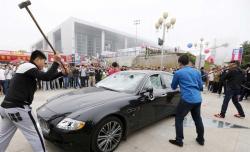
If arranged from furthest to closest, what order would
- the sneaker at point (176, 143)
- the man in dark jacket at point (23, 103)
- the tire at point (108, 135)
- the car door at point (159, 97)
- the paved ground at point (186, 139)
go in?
the car door at point (159, 97) → the sneaker at point (176, 143) → the paved ground at point (186, 139) → the tire at point (108, 135) → the man in dark jacket at point (23, 103)

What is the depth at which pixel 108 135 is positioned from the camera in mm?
Result: 2615

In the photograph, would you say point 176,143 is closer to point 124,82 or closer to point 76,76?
point 124,82

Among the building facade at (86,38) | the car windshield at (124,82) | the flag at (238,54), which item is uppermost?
the building facade at (86,38)

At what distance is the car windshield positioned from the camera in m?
3.37

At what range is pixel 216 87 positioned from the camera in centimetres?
1053

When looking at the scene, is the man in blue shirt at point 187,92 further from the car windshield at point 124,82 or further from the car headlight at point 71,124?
the car headlight at point 71,124

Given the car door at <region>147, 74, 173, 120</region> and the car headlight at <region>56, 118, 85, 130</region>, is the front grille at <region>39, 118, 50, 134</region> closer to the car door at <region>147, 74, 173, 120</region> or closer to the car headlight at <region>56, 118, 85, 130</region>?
the car headlight at <region>56, 118, 85, 130</region>

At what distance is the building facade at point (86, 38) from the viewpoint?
41.8 metres

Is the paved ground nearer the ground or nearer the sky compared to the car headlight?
nearer the ground

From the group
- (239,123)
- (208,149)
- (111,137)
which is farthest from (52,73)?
(239,123)

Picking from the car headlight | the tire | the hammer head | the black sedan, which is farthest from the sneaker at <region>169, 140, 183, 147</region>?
the hammer head

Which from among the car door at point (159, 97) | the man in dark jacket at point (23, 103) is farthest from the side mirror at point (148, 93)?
the man in dark jacket at point (23, 103)

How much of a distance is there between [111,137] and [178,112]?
4.52ft

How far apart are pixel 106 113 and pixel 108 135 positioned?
0.40 meters
